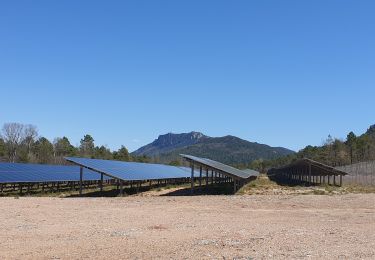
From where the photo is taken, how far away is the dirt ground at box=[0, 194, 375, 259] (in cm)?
1100

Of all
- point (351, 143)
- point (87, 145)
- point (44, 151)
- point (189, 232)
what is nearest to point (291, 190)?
point (189, 232)

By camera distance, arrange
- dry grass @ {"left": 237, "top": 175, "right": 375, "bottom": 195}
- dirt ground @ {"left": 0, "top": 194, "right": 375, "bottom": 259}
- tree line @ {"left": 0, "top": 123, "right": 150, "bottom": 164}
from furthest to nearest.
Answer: tree line @ {"left": 0, "top": 123, "right": 150, "bottom": 164} → dry grass @ {"left": 237, "top": 175, "right": 375, "bottom": 195} → dirt ground @ {"left": 0, "top": 194, "right": 375, "bottom": 259}

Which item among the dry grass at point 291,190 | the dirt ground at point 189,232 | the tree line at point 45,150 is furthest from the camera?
the tree line at point 45,150

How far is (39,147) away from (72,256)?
95.1 m

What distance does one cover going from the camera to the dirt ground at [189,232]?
11000 millimetres

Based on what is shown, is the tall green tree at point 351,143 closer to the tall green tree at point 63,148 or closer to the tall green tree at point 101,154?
the tall green tree at point 101,154

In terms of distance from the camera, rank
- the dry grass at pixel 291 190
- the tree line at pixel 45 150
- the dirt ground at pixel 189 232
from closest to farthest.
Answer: the dirt ground at pixel 189 232 < the dry grass at pixel 291 190 < the tree line at pixel 45 150

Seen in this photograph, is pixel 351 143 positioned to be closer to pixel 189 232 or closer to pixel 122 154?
pixel 122 154

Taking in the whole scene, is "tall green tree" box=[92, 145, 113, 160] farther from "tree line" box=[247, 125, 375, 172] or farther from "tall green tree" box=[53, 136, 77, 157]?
"tree line" box=[247, 125, 375, 172]

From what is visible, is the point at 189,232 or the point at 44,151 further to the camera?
the point at 44,151

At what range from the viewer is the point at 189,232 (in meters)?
14.7

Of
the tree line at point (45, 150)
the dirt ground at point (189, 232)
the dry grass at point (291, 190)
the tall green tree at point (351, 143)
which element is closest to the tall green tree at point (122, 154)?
the tree line at point (45, 150)

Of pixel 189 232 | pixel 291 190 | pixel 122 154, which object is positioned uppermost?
pixel 122 154

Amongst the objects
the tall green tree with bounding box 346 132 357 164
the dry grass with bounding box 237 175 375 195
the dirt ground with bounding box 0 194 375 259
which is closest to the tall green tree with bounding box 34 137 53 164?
the dry grass with bounding box 237 175 375 195
